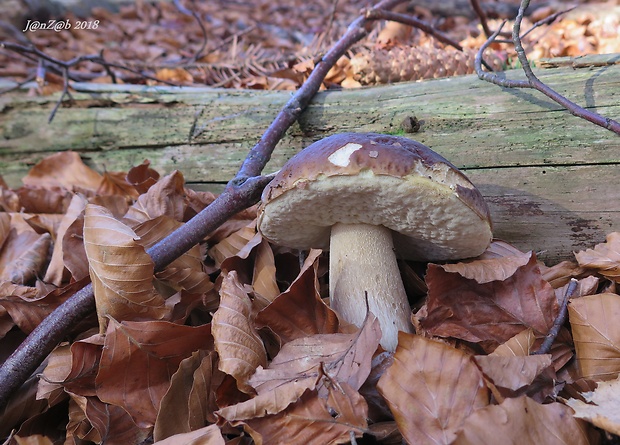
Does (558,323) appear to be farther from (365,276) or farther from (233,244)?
(233,244)

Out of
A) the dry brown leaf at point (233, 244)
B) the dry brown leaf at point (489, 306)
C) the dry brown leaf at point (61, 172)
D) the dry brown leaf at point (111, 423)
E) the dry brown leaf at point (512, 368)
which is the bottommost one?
the dry brown leaf at point (61, 172)

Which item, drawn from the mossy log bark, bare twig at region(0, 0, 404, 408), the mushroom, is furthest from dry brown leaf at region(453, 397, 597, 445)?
bare twig at region(0, 0, 404, 408)


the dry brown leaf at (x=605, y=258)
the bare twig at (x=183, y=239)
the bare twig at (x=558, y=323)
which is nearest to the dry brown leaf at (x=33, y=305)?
the bare twig at (x=183, y=239)

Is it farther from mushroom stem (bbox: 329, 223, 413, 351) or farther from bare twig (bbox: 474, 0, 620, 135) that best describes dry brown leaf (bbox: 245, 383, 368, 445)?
bare twig (bbox: 474, 0, 620, 135)

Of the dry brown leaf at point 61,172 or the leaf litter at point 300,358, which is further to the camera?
the dry brown leaf at point 61,172

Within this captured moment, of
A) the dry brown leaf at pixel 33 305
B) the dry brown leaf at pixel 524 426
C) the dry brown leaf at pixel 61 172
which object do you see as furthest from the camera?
the dry brown leaf at pixel 61 172

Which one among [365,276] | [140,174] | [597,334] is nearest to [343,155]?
[365,276]

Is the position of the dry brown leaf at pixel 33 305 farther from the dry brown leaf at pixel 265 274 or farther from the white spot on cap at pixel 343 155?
the white spot on cap at pixel 343 155
